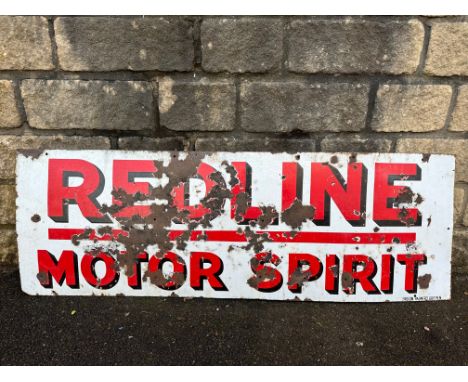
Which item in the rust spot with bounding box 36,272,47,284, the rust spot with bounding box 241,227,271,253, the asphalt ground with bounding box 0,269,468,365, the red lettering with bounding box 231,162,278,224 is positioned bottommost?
the asphalt ground with bounding box 0,269,468,365

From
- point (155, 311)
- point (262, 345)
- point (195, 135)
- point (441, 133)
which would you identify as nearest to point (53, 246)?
point (155, 311)

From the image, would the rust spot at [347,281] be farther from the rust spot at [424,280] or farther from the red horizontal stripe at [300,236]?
the rust spot at [424,280]

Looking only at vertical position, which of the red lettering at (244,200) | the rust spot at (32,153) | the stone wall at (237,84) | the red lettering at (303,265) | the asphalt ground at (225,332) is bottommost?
the asphalt ground at (225,332)

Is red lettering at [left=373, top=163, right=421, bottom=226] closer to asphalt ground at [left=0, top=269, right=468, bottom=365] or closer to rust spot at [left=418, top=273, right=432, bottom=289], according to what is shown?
rust spot at [left=418, top=273, right=432, bottom=289]

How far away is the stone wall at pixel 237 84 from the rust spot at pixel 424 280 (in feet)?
1.20

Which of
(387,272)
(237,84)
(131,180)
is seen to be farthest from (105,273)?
(387,272)

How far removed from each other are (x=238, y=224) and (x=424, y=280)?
0.72 meters

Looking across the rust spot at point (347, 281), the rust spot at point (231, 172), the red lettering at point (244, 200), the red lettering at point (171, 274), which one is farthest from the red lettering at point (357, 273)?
the red lettering at point (171, 274)

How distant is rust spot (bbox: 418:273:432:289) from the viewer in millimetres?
1607

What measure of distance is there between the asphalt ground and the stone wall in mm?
570

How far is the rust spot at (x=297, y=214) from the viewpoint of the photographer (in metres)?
1.60

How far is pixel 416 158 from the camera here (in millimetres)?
1593

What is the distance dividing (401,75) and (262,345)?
108 centimetres

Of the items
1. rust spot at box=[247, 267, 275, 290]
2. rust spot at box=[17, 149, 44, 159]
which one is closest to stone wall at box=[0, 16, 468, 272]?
rust spot at box=[17, 149, 44, 159]
